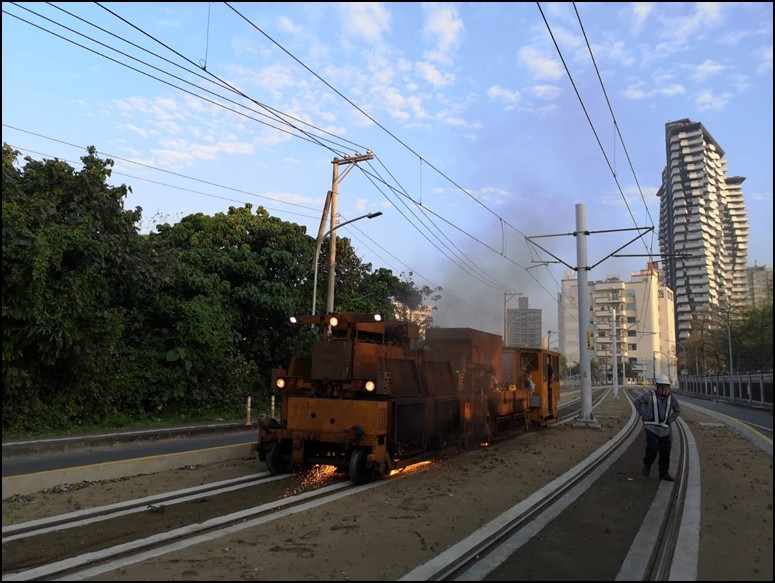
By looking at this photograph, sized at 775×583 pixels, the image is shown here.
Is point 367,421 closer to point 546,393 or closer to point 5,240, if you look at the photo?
point 5,240

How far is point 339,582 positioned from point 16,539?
355 cm

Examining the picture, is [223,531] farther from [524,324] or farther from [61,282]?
[524,324]

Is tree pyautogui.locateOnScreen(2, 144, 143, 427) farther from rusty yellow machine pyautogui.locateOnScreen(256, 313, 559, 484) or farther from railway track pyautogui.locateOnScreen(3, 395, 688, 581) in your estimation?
railway track pyautogui.locateOnScreen(3, 395, 688, 581)

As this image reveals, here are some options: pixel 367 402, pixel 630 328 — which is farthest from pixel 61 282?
pixel 630 328

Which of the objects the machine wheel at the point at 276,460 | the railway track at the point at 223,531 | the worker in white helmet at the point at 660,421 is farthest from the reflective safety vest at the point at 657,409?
the machine wheel at the point at 276,460

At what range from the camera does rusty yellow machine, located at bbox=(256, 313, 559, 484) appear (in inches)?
340

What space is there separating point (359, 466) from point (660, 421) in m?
4.86

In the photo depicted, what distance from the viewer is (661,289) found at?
326ft

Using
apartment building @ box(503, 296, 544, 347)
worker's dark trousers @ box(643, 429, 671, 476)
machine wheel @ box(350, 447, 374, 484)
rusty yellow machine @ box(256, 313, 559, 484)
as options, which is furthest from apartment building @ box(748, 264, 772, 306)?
apartment building @ box(503, 296, 544, 347)

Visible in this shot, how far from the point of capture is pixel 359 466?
334 inches

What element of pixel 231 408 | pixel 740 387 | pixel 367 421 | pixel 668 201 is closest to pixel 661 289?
pixel 740 387

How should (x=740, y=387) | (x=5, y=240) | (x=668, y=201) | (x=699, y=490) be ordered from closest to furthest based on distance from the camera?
(x=699, y=490)
(x=5, y=240)
(x=668, y=201)
(x=740, y=387)

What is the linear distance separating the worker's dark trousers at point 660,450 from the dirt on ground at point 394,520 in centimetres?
56

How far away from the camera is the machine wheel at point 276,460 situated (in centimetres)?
916
